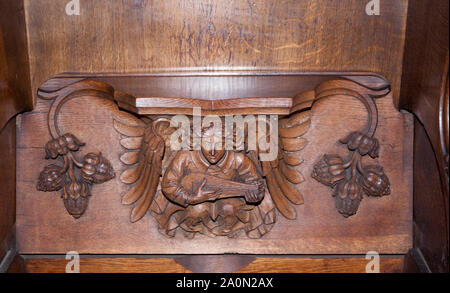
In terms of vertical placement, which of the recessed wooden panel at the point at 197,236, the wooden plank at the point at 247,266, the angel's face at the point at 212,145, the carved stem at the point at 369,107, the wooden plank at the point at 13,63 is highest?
the wooden plank at the point at 13,63

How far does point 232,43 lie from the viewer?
1020 millimetres

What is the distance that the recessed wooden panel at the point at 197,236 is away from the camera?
3.28 ft

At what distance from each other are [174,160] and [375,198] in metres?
0.43

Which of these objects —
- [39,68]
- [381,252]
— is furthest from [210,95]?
[381,252]

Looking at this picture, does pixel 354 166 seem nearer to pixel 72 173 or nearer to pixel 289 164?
pixel 289 164

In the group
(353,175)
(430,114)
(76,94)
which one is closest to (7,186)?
(76,94)

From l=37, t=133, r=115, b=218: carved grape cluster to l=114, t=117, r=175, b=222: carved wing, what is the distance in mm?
47

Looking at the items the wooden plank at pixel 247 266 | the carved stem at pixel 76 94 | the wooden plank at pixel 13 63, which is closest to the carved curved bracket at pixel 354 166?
the wooden plank at pixel 247 266

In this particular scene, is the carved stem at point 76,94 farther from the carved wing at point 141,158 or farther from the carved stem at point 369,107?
the carved stem at point 369,107

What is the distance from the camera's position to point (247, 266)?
103 cm

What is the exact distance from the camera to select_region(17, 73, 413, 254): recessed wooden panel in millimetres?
1001

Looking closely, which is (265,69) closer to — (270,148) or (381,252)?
(270,148)
